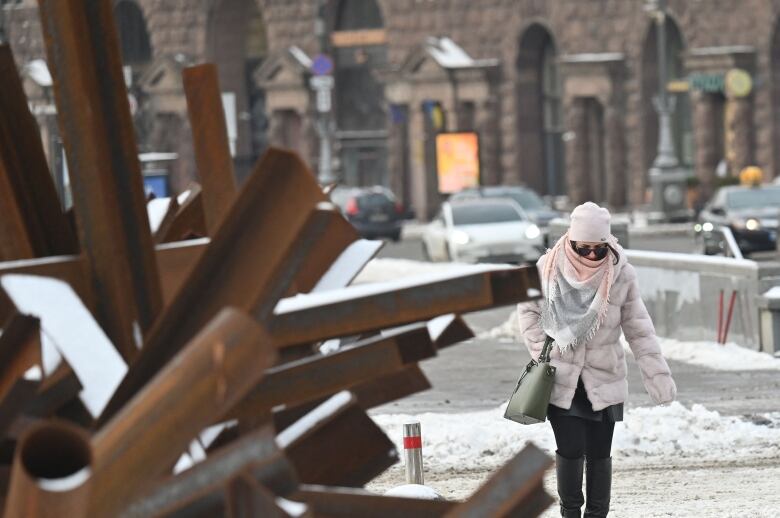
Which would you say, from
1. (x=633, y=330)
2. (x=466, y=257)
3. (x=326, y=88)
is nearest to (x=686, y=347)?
(x=633, y=330)

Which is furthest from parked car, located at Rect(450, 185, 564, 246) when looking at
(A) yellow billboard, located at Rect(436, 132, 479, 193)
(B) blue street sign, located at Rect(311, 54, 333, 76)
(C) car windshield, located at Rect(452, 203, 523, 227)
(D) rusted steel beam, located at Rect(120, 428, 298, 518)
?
(D) rusted steel beam, located at Rect(120, 428, 298, 518)

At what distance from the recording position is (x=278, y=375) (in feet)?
11.8

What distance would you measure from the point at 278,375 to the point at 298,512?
0.46 m

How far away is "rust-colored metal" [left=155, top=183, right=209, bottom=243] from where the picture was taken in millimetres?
4816

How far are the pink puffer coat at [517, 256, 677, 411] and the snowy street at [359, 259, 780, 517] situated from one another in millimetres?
605

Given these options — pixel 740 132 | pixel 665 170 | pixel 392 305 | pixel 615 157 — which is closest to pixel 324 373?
pixel 392 305

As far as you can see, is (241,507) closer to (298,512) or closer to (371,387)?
(298,512)

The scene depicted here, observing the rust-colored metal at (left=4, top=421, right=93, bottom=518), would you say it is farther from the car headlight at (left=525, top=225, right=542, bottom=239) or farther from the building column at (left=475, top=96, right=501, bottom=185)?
the building column at (left=475, top=96, right=501, bottom=185)

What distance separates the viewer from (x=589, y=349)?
9016 millimetres

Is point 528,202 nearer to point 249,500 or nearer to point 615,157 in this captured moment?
point 615,157

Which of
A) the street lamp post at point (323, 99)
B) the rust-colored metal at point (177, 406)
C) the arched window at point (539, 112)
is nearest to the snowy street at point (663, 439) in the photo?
the rust-colored metal at point (177, 406)

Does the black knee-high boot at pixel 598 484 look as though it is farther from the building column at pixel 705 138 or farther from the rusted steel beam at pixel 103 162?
the building column at pixel 705 138

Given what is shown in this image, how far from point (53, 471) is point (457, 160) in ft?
166

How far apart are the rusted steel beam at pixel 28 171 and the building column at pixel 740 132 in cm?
4594
